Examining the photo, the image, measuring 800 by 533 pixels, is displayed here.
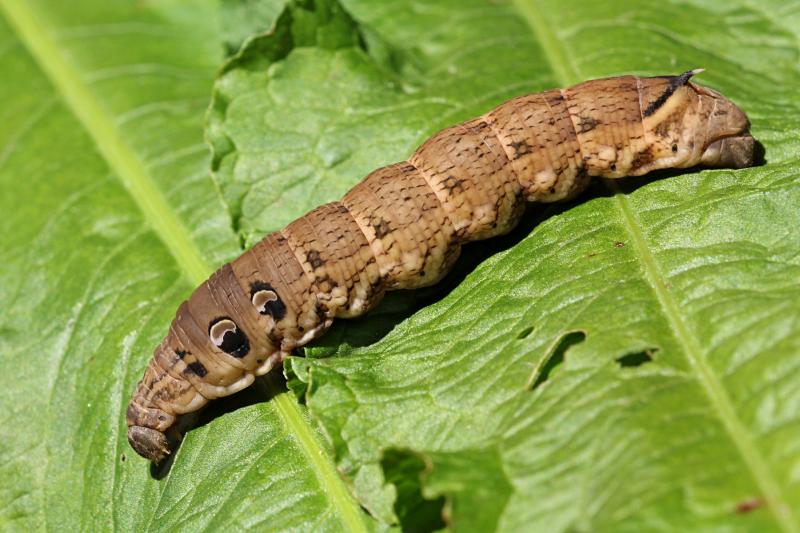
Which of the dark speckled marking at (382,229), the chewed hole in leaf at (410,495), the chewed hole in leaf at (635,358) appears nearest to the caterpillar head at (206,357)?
the dark speckled marking at (382,229)

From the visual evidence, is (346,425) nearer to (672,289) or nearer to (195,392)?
(195,392)

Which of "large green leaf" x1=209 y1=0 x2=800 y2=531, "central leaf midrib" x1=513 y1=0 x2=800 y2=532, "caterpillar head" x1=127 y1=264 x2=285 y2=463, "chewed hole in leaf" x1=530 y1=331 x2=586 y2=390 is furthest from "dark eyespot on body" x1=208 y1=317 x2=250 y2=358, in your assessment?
"central leaf midrib" x1=513 y1=0 x2=800 y2=532

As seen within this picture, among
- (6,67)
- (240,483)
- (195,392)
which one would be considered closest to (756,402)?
(240,483)

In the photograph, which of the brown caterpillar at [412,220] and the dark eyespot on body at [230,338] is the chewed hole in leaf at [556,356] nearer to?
the brown caterpillar at [412,220]

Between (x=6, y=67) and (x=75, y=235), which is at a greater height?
(x=6, y=67)

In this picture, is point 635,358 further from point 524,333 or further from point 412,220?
point 412,220

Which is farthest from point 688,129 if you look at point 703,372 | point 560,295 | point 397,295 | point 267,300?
point 267,300

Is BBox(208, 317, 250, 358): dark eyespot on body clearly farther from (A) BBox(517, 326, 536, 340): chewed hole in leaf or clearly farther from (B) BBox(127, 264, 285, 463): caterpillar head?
(A) BBox(517, 326, 536, 340): chewed hole in leaf
